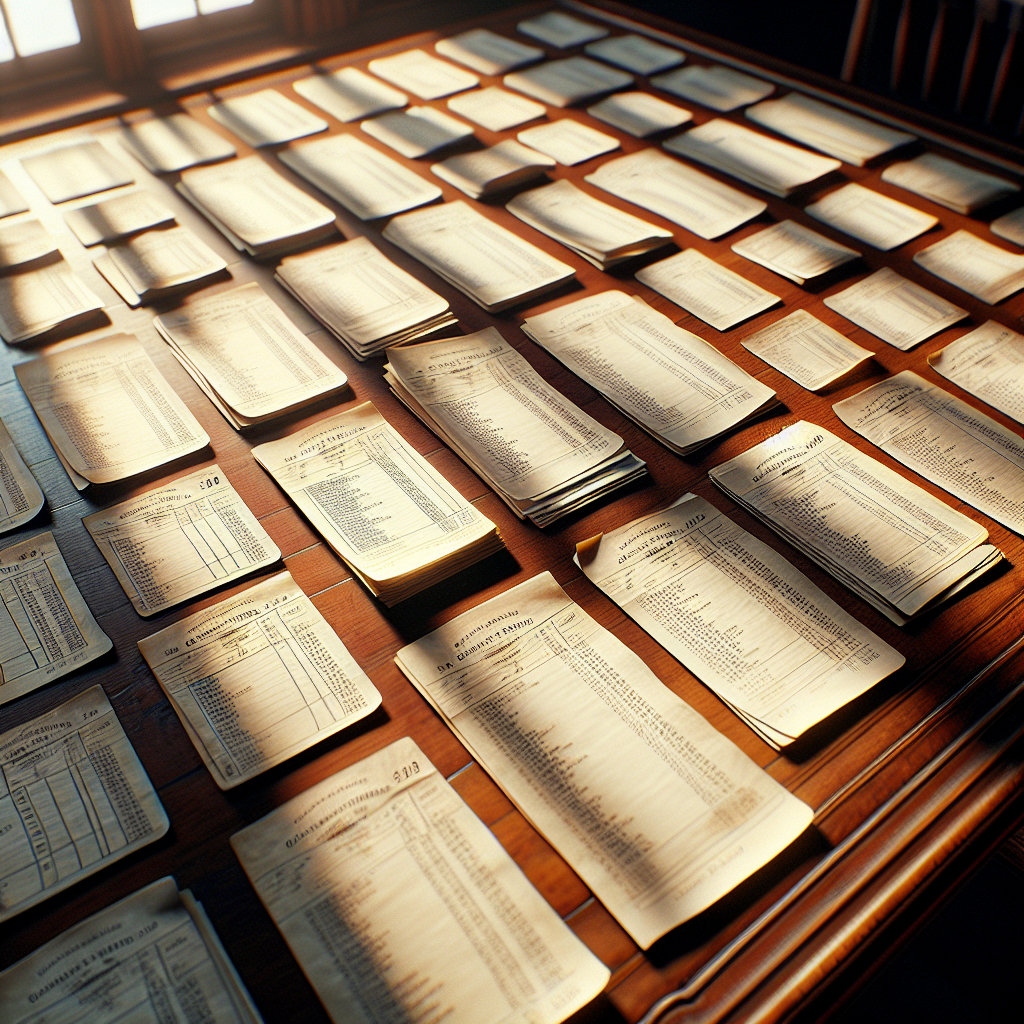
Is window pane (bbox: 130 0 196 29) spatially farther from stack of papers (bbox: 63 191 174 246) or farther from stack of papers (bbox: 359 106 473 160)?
stack of papers (bbox: 63 191 174 246)

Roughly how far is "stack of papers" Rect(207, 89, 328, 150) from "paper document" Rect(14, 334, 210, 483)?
112 centimetres

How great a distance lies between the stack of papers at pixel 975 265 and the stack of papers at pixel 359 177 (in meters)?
1.29

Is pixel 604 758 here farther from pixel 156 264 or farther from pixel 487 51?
pixel 487 51

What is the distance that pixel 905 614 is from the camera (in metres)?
1.31

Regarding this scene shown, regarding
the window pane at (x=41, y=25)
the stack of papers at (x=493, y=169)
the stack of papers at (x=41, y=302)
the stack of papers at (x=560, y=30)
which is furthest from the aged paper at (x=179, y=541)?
the stack of papers at (x=560, y=30)

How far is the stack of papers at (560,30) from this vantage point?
127 inches

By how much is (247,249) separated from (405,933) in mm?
1692

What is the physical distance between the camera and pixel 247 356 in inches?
70.2

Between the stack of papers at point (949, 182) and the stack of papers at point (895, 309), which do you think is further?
the stack of papers at point (949, 182)

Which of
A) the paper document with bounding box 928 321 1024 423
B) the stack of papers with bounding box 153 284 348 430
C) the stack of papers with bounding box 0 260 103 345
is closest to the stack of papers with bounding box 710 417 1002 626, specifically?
the paper document with bounding box 928 321 1024 423

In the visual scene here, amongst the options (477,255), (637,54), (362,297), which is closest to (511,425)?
(362,297)

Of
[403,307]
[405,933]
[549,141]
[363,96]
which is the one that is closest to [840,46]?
[549,141]

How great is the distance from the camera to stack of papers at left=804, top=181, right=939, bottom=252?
2.18 meters

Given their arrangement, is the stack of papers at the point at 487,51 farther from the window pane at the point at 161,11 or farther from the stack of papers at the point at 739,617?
the stack of papers at the point at 739,617
